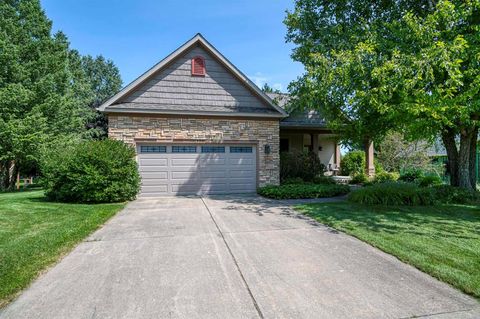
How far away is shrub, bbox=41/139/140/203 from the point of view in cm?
980

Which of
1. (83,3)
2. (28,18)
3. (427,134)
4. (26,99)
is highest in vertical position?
(28,18)

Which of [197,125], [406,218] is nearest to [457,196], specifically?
[406,218]

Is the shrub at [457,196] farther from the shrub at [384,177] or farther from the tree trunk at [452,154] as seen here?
the shrub at [384,177]

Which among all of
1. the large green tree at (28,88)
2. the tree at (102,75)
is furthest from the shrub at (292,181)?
the tree at (102,75)

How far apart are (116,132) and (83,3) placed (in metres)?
5.13

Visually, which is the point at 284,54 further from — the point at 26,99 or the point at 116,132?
the point at 26,99

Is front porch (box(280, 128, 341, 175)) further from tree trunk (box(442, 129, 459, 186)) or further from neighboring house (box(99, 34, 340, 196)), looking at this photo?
tree trunk (box(442, 129, 459, 186))

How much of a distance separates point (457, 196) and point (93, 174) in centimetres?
1217

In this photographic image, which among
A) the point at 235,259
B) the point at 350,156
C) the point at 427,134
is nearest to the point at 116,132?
the point at 235,259

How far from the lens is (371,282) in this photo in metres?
3.75

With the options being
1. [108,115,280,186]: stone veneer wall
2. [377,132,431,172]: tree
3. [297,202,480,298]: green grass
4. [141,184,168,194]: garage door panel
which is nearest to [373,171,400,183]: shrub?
[377,132,431,172]: tree

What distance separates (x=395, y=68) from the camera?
7.83 metres

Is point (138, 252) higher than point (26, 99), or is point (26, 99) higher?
point (26, 99)

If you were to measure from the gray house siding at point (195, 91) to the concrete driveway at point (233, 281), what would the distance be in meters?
7.07
